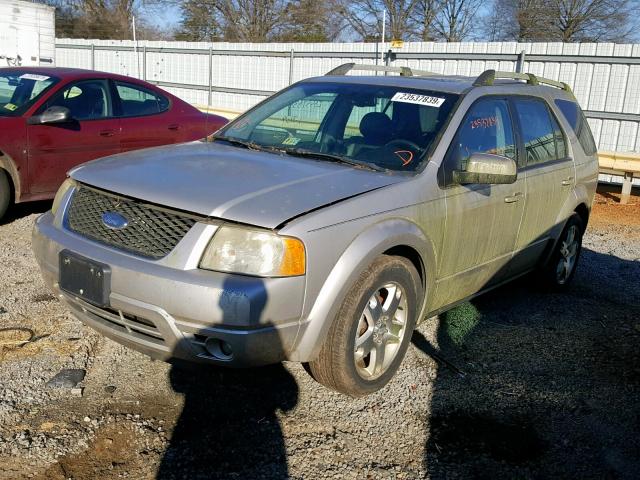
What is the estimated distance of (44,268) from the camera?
3.62 m

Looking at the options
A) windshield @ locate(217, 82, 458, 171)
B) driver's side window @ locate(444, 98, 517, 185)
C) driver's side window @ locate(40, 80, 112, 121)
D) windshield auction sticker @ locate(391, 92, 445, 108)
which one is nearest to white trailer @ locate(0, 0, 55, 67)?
driver's side window @ locate(40, 80, 112, 121)

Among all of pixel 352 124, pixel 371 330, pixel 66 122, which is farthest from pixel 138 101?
pixel 371 330

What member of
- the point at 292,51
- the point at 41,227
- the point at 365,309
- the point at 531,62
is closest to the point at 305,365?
the point at 365,309

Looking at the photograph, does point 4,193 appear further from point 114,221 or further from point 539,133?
point 539,133

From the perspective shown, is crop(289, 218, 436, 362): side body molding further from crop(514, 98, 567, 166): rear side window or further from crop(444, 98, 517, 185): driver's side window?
crop(514, 98, 567, 166): rear side window

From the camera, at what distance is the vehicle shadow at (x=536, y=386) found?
3250mm

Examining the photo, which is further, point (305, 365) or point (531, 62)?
point (531, 62)

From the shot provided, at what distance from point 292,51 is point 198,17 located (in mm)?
24355

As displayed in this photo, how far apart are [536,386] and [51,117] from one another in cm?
513

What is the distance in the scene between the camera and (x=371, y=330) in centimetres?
361

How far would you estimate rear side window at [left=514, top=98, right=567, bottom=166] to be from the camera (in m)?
4.93

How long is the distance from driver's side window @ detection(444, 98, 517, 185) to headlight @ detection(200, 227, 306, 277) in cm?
134

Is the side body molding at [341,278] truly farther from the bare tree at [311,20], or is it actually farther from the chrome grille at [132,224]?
the bare tree at [311,20]

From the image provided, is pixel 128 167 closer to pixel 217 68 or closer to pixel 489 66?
pixel 489 66
